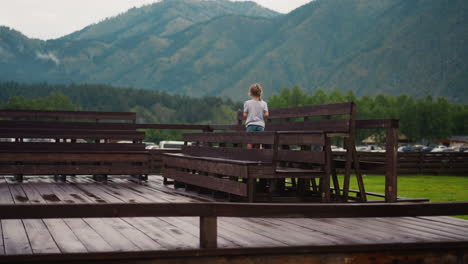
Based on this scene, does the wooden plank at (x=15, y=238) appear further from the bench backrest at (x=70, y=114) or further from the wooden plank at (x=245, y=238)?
the bench backrest at (x=70, y=114)

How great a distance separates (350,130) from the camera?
7.21 metres

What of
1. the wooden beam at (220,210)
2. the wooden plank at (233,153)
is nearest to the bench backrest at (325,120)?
the wooden plank at (233,153)

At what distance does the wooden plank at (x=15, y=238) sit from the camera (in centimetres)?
485

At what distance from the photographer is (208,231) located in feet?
16.1

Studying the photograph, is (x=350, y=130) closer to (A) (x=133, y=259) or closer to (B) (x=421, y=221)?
(B) (x=421, y=221)

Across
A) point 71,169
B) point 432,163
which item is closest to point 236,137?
point 71,169

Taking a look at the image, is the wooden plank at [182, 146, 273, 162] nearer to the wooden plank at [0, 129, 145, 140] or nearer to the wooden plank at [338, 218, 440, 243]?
the wooden plank at [338, 218, 440, 243]

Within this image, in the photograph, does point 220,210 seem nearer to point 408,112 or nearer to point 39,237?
point 39,237

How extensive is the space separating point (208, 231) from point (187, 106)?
592 ft

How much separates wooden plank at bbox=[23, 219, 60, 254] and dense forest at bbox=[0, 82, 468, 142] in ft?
396

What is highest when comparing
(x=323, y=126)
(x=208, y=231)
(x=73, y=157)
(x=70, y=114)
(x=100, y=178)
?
(x=70, y=114)

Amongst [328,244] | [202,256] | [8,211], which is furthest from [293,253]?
[8,211]

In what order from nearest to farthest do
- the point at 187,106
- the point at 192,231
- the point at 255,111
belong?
1. the point at 192,231
2. the point at 255,111
3. the point at 187,106

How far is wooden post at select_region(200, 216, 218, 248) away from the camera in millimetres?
4887
